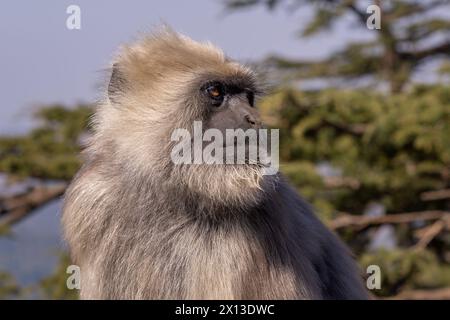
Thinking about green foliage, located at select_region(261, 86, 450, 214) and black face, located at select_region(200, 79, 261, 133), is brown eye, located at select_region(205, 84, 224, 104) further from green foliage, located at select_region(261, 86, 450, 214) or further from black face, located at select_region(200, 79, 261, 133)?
green foliage, located at select_region(261, 86, 450, 214)

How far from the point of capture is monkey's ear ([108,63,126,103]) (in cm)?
440

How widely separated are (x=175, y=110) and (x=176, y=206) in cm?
52

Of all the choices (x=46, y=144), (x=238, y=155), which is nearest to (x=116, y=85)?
(x=238, y=155)

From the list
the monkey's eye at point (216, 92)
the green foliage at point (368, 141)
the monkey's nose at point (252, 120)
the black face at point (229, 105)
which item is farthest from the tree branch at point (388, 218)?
the monkey's nose at point (252, 120)

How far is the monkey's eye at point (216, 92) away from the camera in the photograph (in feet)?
13.8

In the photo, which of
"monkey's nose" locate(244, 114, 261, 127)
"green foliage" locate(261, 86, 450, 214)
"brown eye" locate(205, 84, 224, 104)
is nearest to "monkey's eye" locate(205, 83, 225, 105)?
"brown eye" locate(205, 84, 224, 104)

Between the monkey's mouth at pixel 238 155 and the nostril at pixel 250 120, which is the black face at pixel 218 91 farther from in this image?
the monkey's mouth at pixel 238 155

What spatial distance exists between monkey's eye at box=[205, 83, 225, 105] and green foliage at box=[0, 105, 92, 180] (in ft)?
22.8

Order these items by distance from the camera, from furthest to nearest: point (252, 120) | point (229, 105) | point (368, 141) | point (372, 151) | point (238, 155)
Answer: point (372, 151), point (368, 141), point (229, 105), point (252, 120), point (238, 155)

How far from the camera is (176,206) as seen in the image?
13.3 ft

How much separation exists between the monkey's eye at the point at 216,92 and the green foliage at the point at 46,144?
6.96 m

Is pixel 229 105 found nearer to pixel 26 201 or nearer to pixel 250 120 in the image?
pixel 250 120

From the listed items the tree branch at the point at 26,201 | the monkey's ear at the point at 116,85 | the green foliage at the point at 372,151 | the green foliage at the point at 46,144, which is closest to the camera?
the monkey's ear at the point at 116,85
